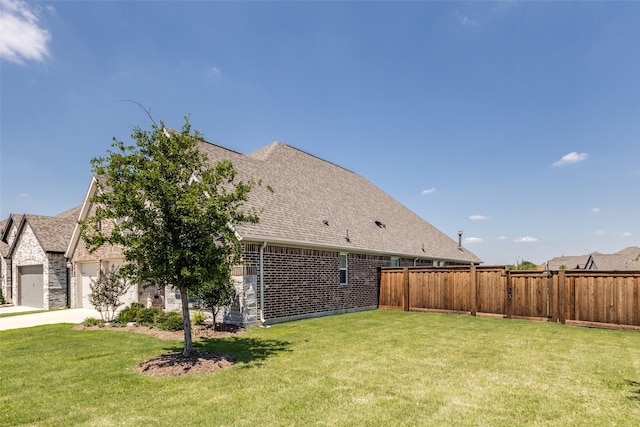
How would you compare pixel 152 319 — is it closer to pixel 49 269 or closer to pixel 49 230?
pixel 49 269

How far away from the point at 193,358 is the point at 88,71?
1161 centimetres

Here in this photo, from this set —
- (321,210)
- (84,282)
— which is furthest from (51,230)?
(321,210)

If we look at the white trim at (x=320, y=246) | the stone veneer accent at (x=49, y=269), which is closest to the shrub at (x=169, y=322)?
the white trim at (x=320, y=246)

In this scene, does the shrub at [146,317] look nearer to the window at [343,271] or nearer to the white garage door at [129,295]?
the white garage door at [129,295]

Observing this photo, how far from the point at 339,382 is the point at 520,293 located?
11.4m

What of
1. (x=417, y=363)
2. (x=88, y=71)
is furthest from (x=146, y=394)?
(x=88, y=71)

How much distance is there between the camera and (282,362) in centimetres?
755

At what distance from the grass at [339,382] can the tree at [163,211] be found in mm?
2080

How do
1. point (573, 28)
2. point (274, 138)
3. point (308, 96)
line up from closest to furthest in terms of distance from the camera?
point (573, 28) → point (308, 96) → point (274, 138)

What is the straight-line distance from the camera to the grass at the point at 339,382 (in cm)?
484

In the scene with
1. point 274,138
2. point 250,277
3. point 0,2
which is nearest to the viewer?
point 0,2

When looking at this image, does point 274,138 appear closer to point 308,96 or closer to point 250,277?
point 308,96

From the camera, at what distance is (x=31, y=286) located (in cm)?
2192

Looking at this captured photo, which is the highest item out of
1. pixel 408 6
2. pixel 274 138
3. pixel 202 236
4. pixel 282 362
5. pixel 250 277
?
pixel 408 6
